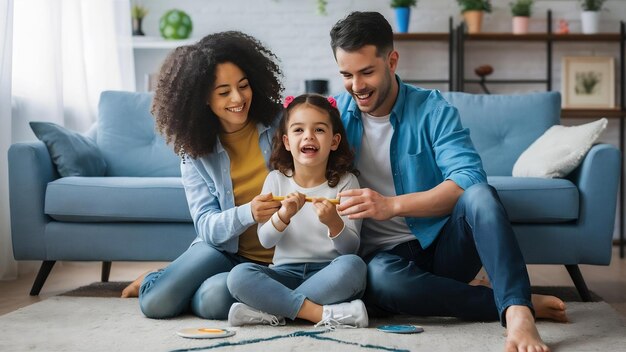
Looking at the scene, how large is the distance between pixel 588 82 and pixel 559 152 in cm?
240

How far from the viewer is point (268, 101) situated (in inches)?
103

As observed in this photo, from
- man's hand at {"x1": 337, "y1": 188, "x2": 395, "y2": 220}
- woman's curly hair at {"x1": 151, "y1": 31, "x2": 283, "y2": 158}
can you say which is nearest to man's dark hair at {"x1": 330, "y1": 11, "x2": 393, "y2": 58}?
woman's curly hair at {"x1": 151, "y1": 31, "x2": 283, "y2": 158}

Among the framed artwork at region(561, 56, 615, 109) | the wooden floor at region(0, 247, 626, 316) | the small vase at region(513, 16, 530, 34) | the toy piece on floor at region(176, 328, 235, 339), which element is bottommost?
the wooden floor at region(0, 247, 626, 316)

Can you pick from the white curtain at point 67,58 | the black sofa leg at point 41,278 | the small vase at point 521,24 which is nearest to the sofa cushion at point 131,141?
the white curtain at point 67,58

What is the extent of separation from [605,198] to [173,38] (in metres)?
3.04

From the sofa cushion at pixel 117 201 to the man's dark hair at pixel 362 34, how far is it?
1.02 m

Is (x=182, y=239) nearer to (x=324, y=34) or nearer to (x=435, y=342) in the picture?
(x=435, y=342)

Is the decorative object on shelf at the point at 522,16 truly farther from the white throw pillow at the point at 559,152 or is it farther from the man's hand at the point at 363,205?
the man's hand at the point at 363,205

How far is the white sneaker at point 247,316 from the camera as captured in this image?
Result: 2.29 m

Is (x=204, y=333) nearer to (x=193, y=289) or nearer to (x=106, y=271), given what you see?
(x=193, y=289)

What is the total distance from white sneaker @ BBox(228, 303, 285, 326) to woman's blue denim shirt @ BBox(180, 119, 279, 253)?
24 centimetres

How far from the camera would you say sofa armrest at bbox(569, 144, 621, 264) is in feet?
10.0

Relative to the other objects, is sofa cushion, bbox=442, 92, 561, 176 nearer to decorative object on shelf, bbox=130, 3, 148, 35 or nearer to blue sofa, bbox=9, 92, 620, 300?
blue sofa, bbox=9, 92, 620, 300

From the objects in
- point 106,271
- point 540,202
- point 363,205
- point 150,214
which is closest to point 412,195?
point 363,205
